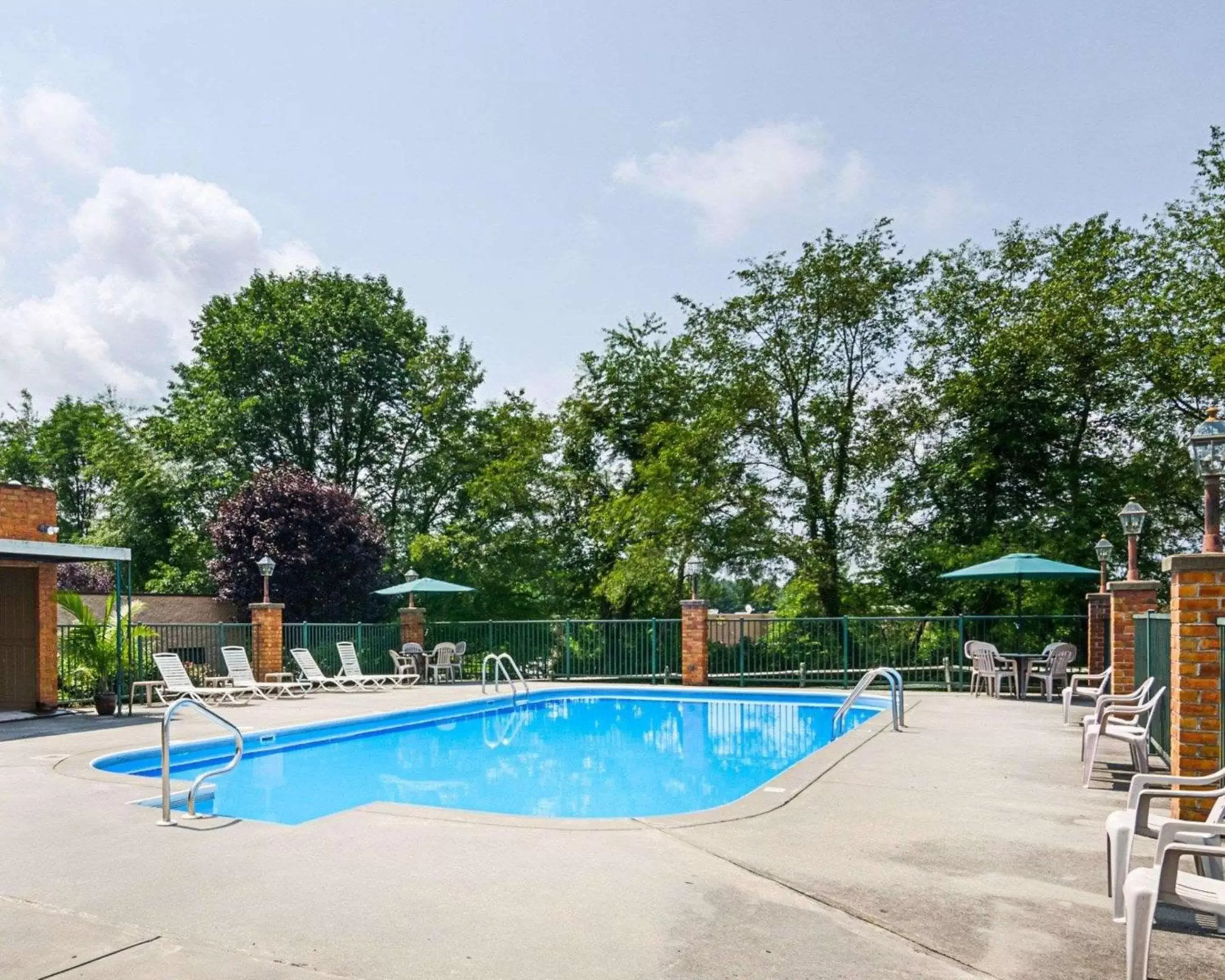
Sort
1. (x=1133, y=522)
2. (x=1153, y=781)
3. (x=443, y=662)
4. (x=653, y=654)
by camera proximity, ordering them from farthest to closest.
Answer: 1. (x=443, y=662)
2. (x=653, y=654)
3. (x=1133, y=522)
4. (x=1153, y=781)

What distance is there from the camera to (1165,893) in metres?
3.40

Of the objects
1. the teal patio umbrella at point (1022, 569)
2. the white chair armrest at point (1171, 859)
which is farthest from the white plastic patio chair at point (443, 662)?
the white chair armrest at point (1171, 859)

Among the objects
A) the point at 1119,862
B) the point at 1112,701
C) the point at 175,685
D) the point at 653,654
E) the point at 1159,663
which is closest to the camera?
the point at 1119,862

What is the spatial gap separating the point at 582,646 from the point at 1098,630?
10.5 meters

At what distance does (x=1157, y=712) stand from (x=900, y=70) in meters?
10.9

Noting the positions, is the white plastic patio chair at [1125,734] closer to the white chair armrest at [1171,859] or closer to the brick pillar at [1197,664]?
the brick pillar at [1197,664]

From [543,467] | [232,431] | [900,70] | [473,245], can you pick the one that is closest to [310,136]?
[473,245]

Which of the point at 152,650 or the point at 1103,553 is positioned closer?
the point at 1103,553

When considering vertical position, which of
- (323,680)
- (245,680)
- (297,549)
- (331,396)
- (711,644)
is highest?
(331,396)

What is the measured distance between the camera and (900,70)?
49.0ft

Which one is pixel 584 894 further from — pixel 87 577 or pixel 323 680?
pixel 87 577

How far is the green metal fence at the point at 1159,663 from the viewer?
8125 millimetres

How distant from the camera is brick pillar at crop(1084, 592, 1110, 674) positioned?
49.3 feet

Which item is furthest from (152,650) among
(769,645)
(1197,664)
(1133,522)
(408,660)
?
(1197,664)
